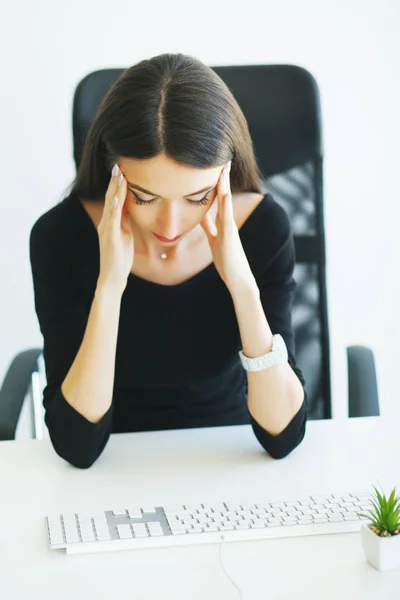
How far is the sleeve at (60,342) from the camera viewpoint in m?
1.36

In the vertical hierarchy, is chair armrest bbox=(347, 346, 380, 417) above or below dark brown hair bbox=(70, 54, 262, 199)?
below

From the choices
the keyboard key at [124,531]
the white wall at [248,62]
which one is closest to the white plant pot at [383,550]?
the keyboard key at [124,531]

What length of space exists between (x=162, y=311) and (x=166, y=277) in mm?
63

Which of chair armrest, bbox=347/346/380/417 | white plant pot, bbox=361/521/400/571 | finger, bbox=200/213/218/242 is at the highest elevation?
finger, bbox=200/213/218/242

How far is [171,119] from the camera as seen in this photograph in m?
1.35

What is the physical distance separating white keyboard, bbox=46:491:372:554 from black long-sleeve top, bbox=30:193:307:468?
39 centimetres

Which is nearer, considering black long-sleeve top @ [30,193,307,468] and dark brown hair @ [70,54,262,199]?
dark brown hair @ [70,54,262,199]

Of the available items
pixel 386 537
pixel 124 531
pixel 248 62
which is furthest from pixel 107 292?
pixel 248 62

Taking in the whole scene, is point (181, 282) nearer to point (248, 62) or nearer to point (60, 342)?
point (60, 342)

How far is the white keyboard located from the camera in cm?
106

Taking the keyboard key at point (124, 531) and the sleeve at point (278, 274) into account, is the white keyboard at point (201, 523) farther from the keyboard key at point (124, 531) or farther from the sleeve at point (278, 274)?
the sleeve at point (278, 274)

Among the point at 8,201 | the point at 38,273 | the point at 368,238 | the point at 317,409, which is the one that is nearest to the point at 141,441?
the point at 38,273

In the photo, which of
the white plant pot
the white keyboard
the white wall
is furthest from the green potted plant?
the white wall

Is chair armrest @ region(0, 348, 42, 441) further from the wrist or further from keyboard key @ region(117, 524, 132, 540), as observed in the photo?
keyboard key @ region(117, 524, 132, 540)
